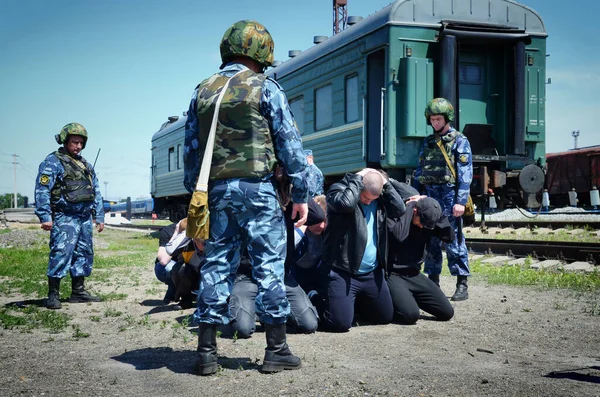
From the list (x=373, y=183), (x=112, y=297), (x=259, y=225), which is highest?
(x=373, y=183)

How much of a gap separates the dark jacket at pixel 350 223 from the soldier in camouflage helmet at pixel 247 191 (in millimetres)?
1276

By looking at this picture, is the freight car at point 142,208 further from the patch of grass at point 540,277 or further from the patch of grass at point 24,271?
the patch of grass at point 540,277

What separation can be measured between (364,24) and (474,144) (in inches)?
110

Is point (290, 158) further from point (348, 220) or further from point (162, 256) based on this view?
point (162, 256)

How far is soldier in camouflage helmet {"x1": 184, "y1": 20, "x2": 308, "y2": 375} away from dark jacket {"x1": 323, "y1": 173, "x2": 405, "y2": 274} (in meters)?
1.28

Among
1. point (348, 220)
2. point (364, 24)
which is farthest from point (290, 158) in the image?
point (364, 24)

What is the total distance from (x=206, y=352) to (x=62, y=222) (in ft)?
12.5

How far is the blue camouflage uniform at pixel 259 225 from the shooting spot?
156 inches

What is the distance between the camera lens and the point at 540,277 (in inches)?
326

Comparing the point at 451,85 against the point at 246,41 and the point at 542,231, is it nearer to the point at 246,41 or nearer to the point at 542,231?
the point at 542,231

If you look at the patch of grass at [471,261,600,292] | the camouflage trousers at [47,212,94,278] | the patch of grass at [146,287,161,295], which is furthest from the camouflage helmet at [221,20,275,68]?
the patch of grass at [471,261,600,292]

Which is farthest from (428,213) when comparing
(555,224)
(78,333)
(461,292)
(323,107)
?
(555,224)

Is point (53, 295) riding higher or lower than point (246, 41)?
lower

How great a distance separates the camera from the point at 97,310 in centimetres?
671
